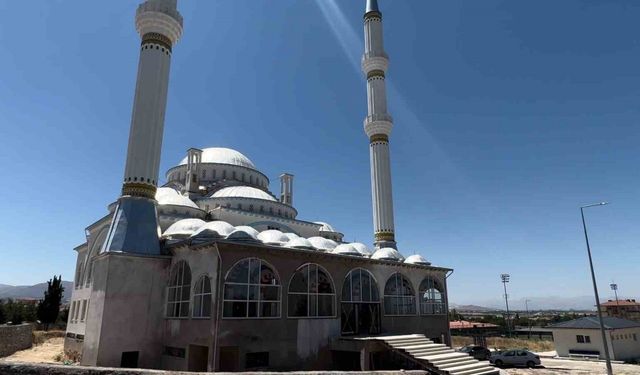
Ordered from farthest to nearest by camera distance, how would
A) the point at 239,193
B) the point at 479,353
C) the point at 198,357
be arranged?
the point at 239,193
the point at 479,353
the point at 198,357

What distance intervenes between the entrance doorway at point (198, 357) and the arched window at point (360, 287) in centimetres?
751

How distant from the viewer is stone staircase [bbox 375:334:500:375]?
19.4m

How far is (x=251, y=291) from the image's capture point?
19.3 metres

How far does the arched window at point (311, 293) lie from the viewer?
68.2 ft

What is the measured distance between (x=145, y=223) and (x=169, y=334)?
5786mm

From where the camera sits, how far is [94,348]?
776 inches

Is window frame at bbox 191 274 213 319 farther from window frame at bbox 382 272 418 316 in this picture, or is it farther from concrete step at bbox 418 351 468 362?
window frame at bbox 382 272 418 316

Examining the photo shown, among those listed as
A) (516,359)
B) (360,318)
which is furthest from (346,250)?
(516,359)

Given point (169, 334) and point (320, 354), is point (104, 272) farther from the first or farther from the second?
point (320, 354)

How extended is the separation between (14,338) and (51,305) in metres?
16.0

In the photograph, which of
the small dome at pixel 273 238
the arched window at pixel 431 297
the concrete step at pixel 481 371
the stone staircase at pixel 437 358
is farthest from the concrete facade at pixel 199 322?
the arched window at pixel 431 297

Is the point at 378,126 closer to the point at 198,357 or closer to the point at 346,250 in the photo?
the point at 346,250

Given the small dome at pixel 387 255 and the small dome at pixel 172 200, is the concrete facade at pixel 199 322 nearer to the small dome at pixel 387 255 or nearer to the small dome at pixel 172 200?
the small dome at pixel 387 255

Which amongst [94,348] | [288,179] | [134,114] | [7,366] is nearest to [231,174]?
[288,179]
